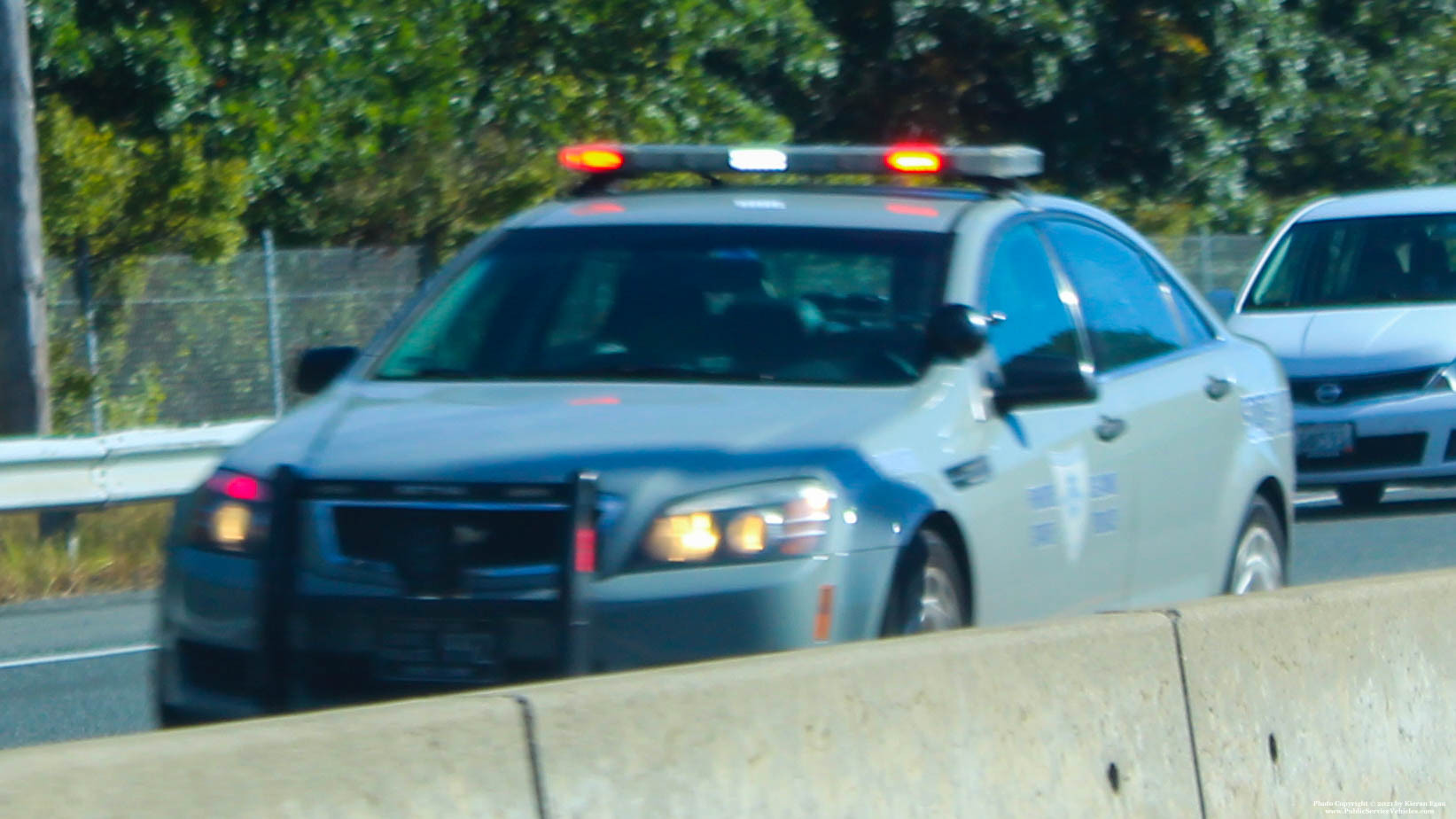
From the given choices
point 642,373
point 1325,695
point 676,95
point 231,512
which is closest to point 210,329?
point 676,95

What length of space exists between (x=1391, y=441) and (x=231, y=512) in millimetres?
8467

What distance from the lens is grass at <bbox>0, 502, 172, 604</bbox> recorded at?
33.5 feet

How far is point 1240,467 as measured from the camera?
6844 mm

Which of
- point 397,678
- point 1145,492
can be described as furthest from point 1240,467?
point 397,678

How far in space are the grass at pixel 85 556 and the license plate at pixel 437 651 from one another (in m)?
5.49

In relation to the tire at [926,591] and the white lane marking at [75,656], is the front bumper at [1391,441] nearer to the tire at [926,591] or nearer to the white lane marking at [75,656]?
the white lane marking at [75,656]

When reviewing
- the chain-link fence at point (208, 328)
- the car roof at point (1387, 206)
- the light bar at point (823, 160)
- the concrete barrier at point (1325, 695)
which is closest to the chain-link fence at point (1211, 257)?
the car roof at point (1387, 206)

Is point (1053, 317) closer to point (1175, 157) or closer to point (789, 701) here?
point (789, 701)

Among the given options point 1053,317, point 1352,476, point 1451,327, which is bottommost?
point 1352,476

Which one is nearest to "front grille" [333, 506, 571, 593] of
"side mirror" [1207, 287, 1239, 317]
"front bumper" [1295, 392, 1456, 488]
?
"front bumper" [1295, 392, 1456, 488]

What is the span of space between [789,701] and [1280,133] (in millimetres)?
25353

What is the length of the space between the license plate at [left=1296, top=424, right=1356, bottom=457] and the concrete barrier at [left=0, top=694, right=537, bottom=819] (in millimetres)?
9565

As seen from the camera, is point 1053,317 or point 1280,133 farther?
point 1280,133

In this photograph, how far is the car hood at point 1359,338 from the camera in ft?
40.4
